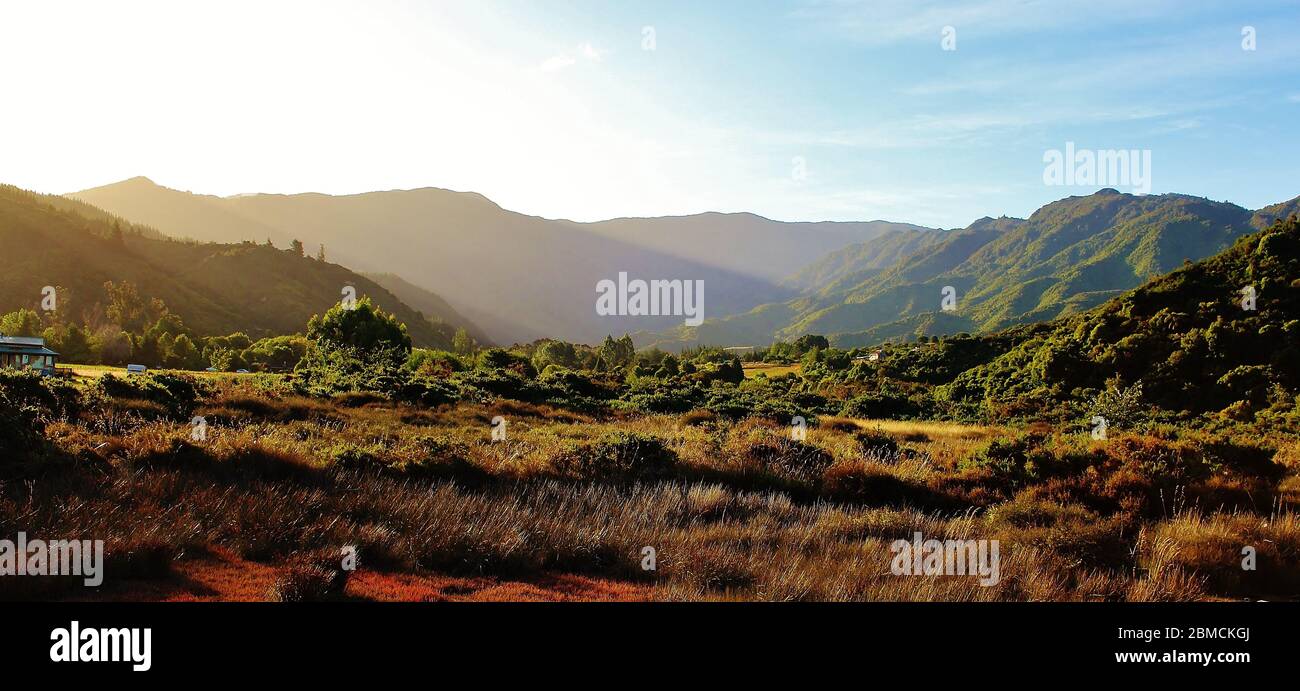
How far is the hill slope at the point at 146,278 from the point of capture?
475ft

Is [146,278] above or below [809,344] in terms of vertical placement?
above

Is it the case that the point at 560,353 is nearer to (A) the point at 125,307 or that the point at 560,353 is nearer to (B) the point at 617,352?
(B) the point at 617,352

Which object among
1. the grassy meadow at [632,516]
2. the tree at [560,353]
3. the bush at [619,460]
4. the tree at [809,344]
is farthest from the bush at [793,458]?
the tree at [809,344]

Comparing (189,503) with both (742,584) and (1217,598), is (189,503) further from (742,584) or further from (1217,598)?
(1217,598)

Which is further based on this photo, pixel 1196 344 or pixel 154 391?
pixel 1196 344

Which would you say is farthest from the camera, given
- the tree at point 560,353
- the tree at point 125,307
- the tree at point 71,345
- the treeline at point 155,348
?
the tree at point 125,307

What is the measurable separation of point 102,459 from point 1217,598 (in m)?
14.2

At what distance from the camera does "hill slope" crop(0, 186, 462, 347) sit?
145 metres

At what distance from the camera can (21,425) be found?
948cm

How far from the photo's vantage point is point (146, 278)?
6432 inches

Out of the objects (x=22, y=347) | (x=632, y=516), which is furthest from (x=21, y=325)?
(x=632, y=516)

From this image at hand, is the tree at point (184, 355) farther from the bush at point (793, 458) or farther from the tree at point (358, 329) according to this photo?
the bush at point (793, 458)
